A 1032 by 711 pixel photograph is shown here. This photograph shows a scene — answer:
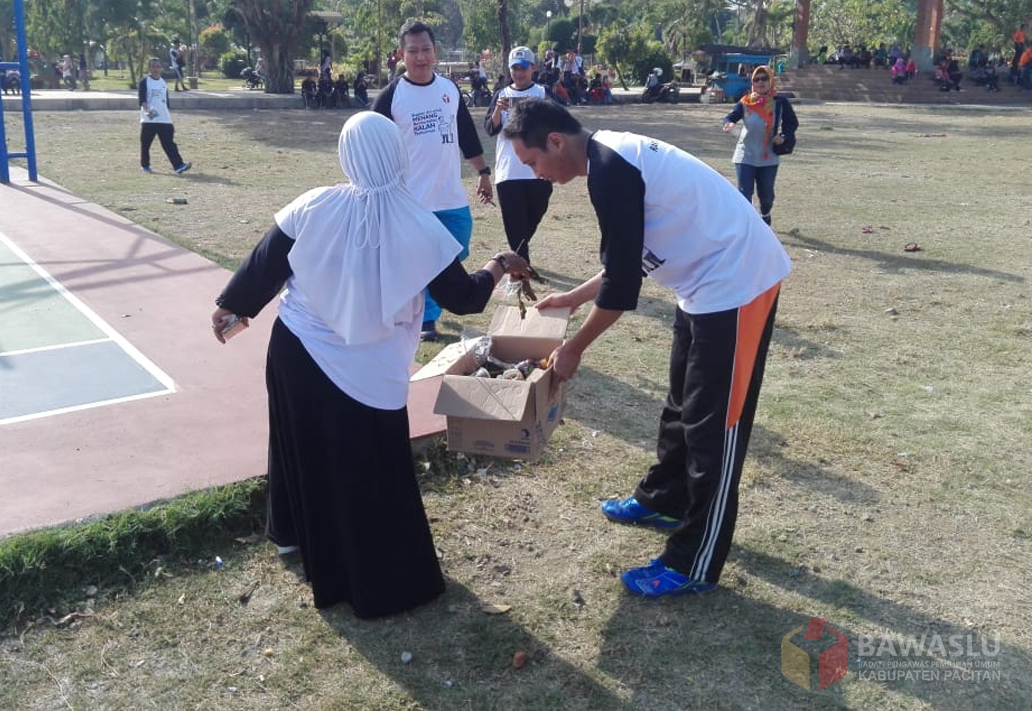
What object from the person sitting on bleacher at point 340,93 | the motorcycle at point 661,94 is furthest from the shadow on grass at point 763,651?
the motorcycle at point 661,94

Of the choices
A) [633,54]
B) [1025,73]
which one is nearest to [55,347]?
[633,54]

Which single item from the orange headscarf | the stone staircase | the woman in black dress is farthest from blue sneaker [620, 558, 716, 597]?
the stone staircase

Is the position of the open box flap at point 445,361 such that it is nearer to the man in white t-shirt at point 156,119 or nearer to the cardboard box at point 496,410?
the cardboard box at point 496,410

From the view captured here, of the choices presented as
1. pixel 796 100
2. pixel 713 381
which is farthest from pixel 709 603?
pixel 796 100

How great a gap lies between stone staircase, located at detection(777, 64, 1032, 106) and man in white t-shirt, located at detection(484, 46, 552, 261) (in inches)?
1293

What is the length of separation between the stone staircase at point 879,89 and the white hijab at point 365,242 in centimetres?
3723

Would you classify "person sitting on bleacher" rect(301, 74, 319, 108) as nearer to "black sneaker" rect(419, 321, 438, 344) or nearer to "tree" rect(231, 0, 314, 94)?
"tree" rect(231, 0, 314, 94)

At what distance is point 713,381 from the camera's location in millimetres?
3293

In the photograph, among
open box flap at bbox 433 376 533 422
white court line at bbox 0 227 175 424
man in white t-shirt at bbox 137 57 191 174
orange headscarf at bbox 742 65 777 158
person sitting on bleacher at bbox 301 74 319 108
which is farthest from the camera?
person sitting on bleacher at bbox 301 74 319 108

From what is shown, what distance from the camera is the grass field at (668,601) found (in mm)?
3148

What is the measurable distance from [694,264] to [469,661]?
156 centimetres

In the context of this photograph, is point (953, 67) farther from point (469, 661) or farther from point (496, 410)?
point (469, 661)

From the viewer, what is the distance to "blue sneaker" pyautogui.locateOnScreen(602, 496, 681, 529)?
4148 mm

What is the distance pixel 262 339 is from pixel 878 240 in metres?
6.92
